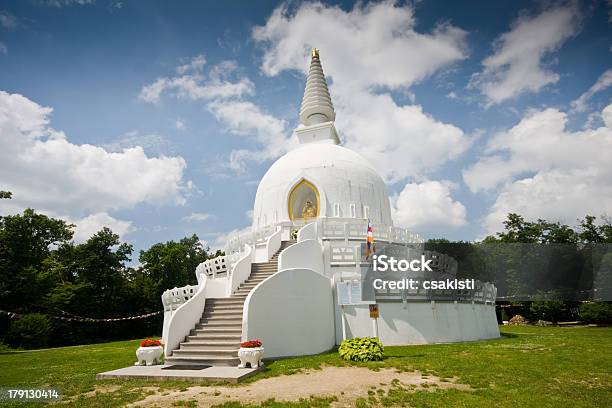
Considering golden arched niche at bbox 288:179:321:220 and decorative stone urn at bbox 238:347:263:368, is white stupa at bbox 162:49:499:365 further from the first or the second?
decorative stone urn at bbox 238:347:263:368

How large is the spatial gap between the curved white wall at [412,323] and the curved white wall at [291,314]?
104 centimetres

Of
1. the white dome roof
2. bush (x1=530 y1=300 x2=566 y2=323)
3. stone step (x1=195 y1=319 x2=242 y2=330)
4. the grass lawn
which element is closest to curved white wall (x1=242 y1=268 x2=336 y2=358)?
the grass lawn

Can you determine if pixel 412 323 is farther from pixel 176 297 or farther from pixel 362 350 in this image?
pixel 176 297

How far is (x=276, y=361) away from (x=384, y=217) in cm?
1609

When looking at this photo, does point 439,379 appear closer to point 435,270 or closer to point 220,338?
point 220,338

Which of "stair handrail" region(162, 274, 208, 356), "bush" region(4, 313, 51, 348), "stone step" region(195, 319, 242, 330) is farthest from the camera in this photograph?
"bush" region(4, 313, 51, 348)

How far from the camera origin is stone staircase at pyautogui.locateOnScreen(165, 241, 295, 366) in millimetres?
12047

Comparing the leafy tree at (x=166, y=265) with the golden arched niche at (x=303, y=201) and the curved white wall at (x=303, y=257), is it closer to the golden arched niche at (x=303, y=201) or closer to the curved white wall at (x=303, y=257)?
the golden arched niche at (x=303, y=201)

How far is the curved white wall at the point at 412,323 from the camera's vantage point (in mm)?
16062

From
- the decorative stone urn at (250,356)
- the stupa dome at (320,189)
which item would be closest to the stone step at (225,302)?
the decorative stone urn at (250,356)

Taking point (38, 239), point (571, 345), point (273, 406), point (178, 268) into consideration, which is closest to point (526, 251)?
point (571, 345)

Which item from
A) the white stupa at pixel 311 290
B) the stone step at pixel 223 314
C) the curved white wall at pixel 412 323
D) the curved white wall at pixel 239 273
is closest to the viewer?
the white stupa at pixel 311 290

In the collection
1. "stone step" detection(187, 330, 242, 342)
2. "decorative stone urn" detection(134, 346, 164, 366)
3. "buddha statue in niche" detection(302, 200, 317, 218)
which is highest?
"buddha statue in niche" detection(302, 200, 317, 218)

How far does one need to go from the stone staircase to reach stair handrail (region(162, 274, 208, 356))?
18 centimetres
